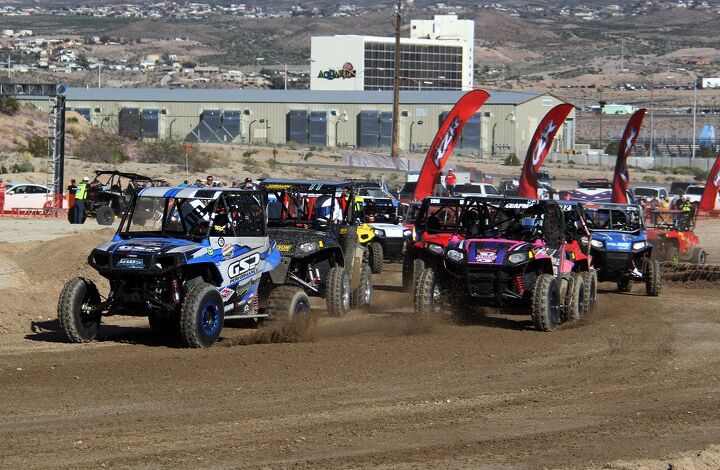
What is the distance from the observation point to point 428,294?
16.9 metres

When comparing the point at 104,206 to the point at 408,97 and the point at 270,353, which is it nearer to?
the point at 270,353

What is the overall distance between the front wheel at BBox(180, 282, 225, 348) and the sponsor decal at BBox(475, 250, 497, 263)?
395 centimetres

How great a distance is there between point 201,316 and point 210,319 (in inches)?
11.3

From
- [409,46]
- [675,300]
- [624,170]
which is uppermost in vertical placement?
[409,46]

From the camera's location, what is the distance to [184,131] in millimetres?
90062

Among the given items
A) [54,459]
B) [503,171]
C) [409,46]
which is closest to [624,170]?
[54,459]

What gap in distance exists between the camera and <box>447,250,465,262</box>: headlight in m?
16.5

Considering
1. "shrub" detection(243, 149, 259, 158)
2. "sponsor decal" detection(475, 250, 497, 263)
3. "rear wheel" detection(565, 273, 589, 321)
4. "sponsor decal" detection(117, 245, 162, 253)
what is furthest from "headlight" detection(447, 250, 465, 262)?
"shrub" detection(243, 149, 259, 158)

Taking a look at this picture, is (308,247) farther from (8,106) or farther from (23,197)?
(8,106)

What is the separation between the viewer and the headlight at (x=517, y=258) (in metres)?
16.2

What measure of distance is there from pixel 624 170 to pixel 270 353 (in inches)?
958

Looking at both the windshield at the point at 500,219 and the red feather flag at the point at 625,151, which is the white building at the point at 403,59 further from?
the windshield at the point at 500,219

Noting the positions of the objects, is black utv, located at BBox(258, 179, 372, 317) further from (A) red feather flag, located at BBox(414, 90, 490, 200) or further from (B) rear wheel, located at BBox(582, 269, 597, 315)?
(A) red feather flag, located at BBox(414, 90, 490, 200)

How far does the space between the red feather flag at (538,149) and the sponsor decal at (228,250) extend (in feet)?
63.6
